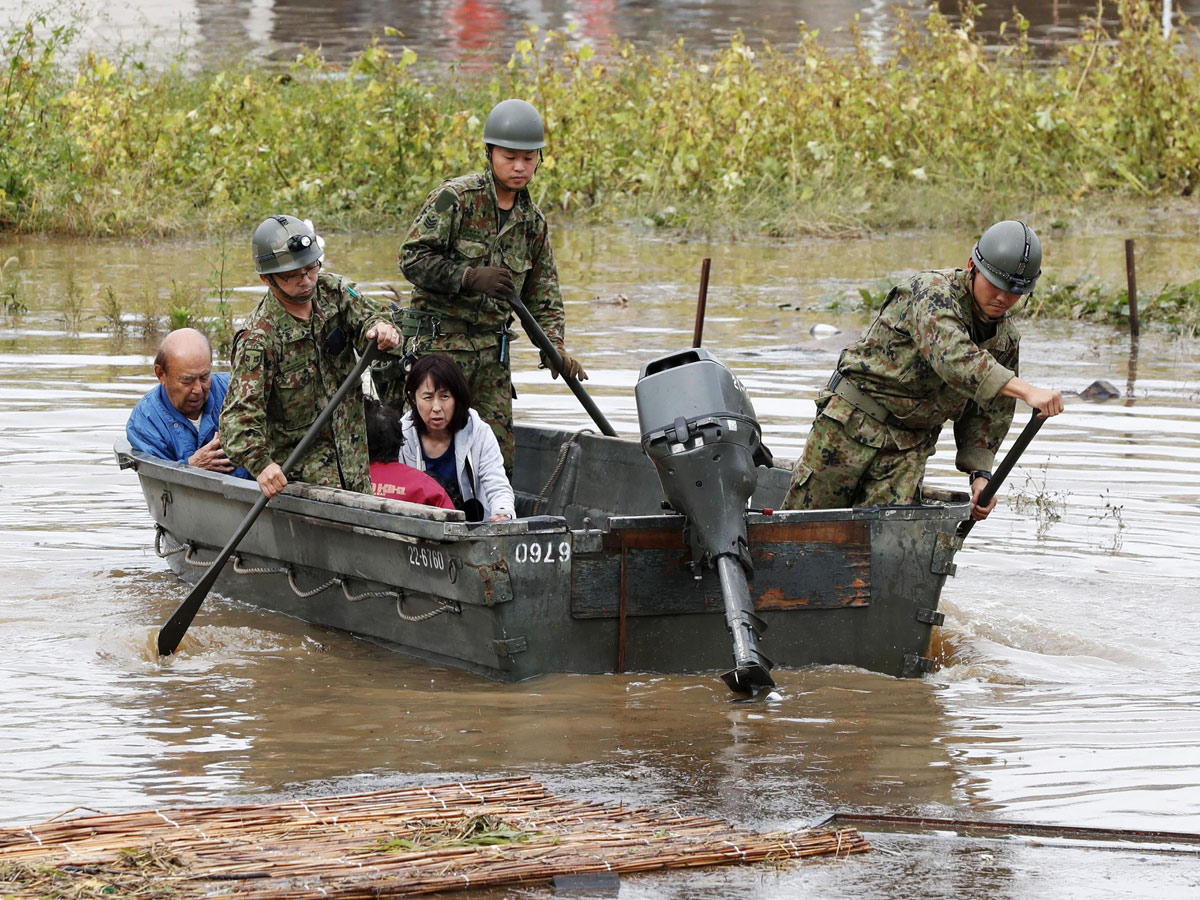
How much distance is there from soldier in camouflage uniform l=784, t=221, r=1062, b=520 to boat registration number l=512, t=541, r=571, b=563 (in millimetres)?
1150

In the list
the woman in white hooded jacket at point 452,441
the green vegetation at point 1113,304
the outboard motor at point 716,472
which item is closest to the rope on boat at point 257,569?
the woman in white hooded jacket at point 452,441

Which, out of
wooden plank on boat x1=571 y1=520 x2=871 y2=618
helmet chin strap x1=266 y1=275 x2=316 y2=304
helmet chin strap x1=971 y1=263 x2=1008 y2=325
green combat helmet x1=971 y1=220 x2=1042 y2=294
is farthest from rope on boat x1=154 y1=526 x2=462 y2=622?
green combat helmet x1=971 y1=220 x2=1042 y2=294

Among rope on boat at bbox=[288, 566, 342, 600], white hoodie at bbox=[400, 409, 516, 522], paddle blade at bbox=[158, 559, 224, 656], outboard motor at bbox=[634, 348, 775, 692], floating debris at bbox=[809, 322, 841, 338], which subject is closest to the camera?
outboard motor at bbox=[634, 348, 775, 692]

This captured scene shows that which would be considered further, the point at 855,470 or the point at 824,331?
the point at 824,331

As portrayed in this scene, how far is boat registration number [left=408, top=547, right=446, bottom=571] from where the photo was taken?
6.36m

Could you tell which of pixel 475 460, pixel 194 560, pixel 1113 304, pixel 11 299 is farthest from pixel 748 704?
pixel 11 299

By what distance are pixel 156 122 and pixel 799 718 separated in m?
13.3

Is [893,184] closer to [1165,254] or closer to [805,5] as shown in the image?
[1165,254]

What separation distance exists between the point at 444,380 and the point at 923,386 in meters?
1.90

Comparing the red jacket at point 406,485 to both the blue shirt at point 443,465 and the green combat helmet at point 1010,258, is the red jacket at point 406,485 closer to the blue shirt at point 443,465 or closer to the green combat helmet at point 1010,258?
the blue shirt at point 443,465

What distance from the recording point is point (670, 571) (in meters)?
6.44

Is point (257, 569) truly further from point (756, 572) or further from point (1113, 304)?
point (1113, 304)

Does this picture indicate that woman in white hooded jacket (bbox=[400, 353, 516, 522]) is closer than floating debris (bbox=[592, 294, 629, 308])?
Yes

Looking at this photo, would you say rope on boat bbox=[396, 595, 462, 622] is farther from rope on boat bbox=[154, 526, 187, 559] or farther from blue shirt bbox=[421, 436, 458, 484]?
rope on boat bbox=[154, 526, 187, 559]
